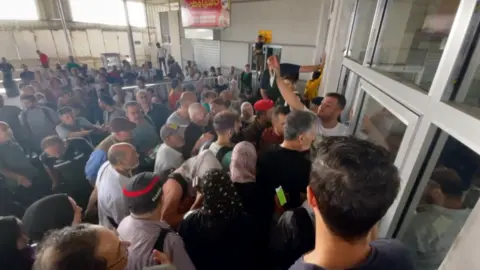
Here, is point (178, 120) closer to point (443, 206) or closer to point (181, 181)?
point (181, 181)

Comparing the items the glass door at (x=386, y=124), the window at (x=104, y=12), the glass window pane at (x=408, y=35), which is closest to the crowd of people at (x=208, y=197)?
the glass door at (x=386, y=124)

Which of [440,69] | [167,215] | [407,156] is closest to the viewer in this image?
[440,69]

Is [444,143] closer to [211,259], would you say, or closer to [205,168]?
[211,259]

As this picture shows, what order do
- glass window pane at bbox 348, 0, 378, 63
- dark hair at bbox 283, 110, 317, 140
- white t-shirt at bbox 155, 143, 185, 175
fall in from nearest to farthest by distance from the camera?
dark hair at bbox 283, 110, 317, 140
white t-shirt at bbox 155, 143, 185, 175
glass window pane at bbox 348, 0, 378, 63

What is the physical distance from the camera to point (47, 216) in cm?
141

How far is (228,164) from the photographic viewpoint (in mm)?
2037

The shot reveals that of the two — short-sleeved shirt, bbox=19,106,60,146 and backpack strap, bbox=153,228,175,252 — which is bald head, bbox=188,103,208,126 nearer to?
backpack strap, bbox=153,228,175,252

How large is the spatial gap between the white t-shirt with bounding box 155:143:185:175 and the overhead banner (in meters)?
7.84

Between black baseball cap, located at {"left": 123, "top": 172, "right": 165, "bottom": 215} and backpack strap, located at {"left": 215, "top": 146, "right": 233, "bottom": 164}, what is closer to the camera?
black baseball cap, located at {"left": 123, "top": 172, "right": 165, "bottom": 215}

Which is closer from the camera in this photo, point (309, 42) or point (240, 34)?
point (309, 42)

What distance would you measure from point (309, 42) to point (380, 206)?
7059mm

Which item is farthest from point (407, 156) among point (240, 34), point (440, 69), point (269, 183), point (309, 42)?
point (240, 34)

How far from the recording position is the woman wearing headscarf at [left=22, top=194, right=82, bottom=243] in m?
1.37

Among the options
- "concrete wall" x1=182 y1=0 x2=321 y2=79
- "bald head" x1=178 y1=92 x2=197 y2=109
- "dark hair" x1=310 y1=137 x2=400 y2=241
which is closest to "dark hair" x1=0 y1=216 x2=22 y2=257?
"dark hair" x1=310 y1=137 x2=400 y2=241
